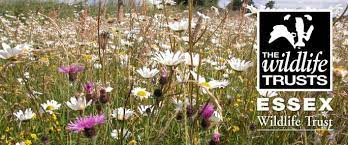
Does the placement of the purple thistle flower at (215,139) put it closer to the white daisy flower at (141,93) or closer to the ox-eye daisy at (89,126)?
the ox-eye daisy at (89,126)

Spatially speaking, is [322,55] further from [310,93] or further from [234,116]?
[234,116]

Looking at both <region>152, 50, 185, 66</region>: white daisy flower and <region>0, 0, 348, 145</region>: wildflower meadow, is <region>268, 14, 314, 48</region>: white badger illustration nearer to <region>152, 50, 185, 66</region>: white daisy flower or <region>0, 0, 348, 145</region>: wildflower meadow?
<region>0, 0, 348, 145</region>: wildflower meadow

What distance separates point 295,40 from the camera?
1128 millimetres

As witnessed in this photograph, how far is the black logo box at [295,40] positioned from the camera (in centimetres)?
113

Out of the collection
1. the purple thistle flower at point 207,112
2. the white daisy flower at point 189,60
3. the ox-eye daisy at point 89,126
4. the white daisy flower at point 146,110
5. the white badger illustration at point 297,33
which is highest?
the white badger illustration at point 297,33

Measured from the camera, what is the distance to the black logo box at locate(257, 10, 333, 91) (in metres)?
1.13

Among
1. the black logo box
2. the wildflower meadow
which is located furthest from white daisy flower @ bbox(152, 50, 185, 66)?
the black logo box

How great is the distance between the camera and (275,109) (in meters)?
1.19

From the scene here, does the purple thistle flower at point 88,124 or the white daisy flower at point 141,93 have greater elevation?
the purple thistle flower at point 88,124

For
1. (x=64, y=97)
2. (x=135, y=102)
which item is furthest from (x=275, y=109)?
(x=64, y=97)

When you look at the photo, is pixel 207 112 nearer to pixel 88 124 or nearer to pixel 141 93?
pixel 88 124

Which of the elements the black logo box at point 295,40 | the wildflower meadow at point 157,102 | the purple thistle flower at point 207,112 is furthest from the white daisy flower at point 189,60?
the black logo box at point 295,40

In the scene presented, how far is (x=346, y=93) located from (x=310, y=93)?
0.28 ft

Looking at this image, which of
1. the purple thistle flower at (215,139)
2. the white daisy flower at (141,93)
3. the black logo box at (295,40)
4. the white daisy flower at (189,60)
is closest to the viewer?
the purple thistle flower at (215,139)
